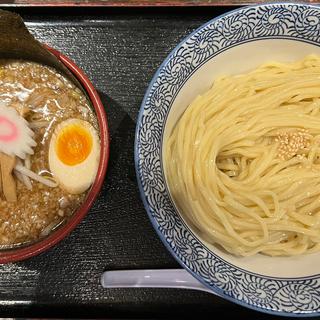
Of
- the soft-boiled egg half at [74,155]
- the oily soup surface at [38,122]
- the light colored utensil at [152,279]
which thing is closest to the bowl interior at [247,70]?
the light colored utensil at [152,279]

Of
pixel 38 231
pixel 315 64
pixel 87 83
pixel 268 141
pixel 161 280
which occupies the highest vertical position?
pixel 87 83

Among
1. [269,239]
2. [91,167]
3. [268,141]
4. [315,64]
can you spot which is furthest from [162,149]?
[315,64]

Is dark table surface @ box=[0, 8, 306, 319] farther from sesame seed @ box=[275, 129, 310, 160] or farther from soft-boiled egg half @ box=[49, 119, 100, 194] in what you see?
sesame seed @ box=[275, 129, 310, 160]

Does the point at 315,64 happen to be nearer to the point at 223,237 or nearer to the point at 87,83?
the point at 223,237

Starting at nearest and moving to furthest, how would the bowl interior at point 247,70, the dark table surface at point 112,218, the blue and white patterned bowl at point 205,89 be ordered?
the blue and white patterned bowl at point 205,89
the bowl interior at point 247,70
the dark table surface at point 112,218

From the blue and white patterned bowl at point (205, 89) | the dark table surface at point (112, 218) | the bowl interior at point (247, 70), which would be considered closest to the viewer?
the blue and white patterned bowl at point (205, 89)

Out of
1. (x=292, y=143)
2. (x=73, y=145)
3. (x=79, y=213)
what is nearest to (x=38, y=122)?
(x=73, y=145)

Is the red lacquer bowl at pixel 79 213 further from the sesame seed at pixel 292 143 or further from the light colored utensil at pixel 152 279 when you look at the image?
the sesame seed at pixel 292 143

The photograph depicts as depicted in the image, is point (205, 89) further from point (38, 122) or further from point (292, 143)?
point (38, 122)
